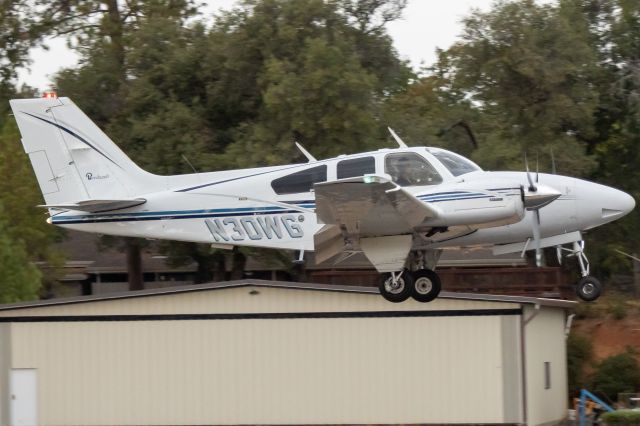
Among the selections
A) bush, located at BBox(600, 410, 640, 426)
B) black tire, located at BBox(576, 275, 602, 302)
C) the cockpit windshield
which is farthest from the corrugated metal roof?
the cockpit windshield

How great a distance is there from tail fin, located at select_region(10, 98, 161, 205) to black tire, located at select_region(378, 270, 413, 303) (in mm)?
4174

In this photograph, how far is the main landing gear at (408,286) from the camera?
15.1 m

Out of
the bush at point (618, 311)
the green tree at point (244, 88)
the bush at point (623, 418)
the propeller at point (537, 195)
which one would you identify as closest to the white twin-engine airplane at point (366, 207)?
the propeller at point (537, 195)

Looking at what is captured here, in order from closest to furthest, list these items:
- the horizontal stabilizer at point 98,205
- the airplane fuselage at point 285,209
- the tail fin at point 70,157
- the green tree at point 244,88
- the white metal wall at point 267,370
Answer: the airplane fuselage at point 285,209
the horizontal stabilizer at point 98,205
the tail fin at point 70,157
the white metal wall at point 267,370
the green tree at point 244,88

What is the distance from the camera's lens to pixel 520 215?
47.3 ft

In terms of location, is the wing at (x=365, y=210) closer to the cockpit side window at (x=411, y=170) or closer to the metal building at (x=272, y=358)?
the cockpit side window at (x=411, y=170)

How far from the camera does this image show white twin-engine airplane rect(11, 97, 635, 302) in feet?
47.5

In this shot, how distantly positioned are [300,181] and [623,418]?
10336mm

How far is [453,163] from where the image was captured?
15062 millimetres

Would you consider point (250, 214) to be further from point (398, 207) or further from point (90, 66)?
point (90, 66)

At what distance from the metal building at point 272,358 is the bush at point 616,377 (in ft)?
10.9

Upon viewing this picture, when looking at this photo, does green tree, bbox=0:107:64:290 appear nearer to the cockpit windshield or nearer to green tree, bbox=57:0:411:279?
green tree, bbox=57:0:411:279

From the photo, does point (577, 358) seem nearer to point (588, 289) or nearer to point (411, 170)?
point (588, 289)

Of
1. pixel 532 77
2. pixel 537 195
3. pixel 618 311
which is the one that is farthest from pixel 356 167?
pixel 618 311
